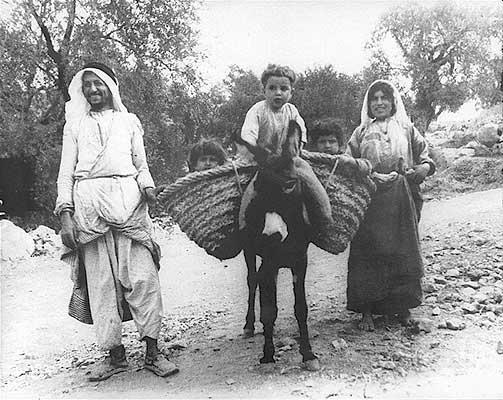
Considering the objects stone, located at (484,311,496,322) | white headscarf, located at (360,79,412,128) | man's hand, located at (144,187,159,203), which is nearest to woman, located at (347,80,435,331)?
white headscarf, located at (360,79,412,128)

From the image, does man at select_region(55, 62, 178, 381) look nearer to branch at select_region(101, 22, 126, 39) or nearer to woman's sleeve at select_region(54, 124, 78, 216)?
woman's sleeve at select_region(54, 124, 78, 216)

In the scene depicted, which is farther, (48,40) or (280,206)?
(48,40)

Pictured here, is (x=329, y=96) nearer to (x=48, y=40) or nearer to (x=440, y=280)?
(x=440, y=280)

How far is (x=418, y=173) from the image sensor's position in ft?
9.00

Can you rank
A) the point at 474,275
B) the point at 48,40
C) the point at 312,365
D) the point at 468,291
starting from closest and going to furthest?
the point at 312,365 < the point at 468,291 < the point at 474,275 < the point at 48,40

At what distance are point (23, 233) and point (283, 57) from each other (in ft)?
9.36

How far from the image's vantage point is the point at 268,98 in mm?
2578

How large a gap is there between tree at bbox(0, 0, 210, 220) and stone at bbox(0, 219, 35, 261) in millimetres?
793

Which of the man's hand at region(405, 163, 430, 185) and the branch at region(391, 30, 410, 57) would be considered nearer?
the man's hand at region(405, 163, 430, 185)

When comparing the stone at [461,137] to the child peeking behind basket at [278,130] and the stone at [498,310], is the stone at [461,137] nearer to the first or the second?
the stone at [498,310]

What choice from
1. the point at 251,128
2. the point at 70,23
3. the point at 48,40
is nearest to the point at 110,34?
the point at 70,23

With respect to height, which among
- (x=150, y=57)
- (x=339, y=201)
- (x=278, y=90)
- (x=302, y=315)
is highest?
(x=150, y=57)

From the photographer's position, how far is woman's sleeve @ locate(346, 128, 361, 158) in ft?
9.28

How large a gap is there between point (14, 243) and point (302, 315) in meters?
3.27
